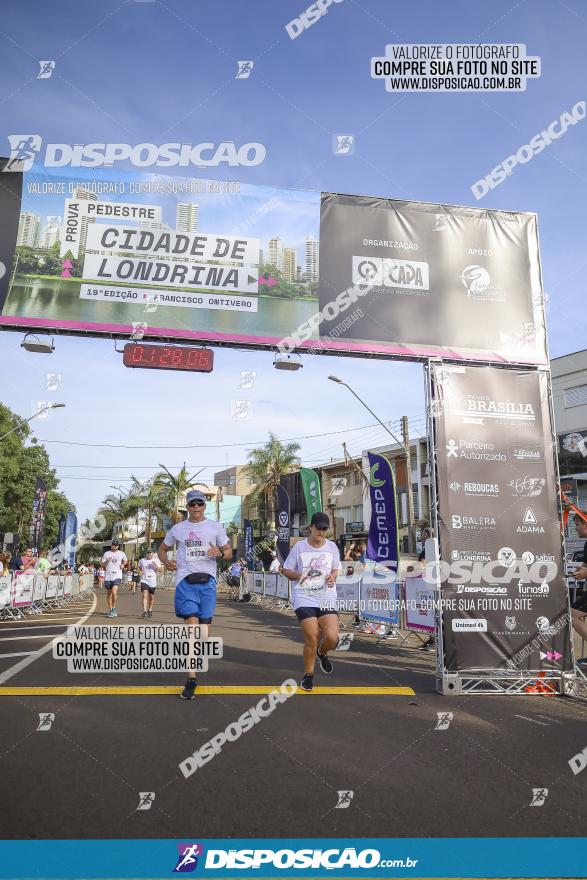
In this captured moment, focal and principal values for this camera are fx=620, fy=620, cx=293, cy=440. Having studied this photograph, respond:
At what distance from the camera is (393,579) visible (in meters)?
12.5

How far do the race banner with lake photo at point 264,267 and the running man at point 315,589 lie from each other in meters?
3.18

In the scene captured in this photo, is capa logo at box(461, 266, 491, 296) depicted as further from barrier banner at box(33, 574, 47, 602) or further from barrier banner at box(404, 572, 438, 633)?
barrier banner at box(33, 574, 47, 602)

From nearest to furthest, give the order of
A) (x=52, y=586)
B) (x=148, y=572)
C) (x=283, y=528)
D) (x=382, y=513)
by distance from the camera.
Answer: (x=382, y=513)
(x=148, y=572)
(x=52, y=586)
(x=283, y=528)

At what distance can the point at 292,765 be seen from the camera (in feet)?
13.6

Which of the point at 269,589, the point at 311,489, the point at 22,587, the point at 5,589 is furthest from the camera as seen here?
the point at 269,589

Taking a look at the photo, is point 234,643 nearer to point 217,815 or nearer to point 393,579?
point 393,579

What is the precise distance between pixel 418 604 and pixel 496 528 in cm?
413

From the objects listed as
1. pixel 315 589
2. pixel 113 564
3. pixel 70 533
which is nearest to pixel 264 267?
pixel 315 589

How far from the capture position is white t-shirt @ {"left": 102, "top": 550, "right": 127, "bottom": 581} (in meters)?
Result: 16.1

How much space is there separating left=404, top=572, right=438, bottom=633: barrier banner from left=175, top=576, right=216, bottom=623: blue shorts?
5.04 meters

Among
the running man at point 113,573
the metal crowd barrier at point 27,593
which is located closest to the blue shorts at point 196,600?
the running man at point 113,573

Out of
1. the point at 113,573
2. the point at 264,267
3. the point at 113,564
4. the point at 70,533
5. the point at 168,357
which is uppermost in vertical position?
the point at 264,267

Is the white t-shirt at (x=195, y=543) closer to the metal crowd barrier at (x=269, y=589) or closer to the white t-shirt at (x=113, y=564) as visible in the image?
the white t-shirt at (x=113, y=564)

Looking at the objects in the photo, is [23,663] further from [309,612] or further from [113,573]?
[113,573]
